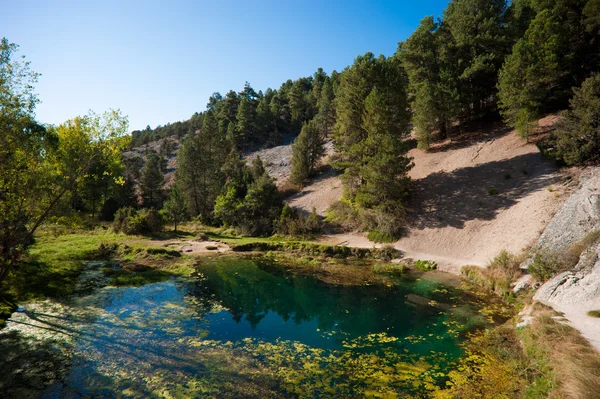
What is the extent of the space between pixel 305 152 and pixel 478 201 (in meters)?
28.3

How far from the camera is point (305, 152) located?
50.1 meters

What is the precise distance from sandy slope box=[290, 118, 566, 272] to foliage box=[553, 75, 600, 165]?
238 centimetres

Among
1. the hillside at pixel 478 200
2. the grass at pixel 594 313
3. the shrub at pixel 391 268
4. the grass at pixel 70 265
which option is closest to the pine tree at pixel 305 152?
the hillside at pixel 478 200

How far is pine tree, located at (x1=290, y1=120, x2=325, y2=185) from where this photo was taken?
49406mm

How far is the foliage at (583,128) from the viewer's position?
76.9 ft

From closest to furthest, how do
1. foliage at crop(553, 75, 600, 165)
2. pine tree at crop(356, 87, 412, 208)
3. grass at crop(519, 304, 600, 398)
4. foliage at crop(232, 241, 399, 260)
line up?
grass at crop(519, 304, 600, 398)
foliage at crop(553, 75, 600, 165)
foliage at crop(232, 241, 399, 260)
pine tree at crop(356, 87, 412, 208)

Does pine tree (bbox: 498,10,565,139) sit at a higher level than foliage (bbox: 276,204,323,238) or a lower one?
higher

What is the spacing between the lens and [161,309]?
1521 centimetres

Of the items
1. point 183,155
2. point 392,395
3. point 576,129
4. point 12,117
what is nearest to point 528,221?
point 576,129

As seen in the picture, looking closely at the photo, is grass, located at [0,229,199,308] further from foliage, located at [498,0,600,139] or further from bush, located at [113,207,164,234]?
foliage, located at [498,0,600,139]

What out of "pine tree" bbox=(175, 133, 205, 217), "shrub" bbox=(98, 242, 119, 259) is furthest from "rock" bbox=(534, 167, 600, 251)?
"pine tree" bbox=(175, 133, 205, 217)

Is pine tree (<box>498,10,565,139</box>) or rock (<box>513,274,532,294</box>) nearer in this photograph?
rock (<box>513,274,532,294</box>)

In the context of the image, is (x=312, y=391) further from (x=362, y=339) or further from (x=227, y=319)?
(x=227, y=319)

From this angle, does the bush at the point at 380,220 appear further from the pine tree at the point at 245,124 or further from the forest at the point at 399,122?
the pine tree at the point at 245,124
